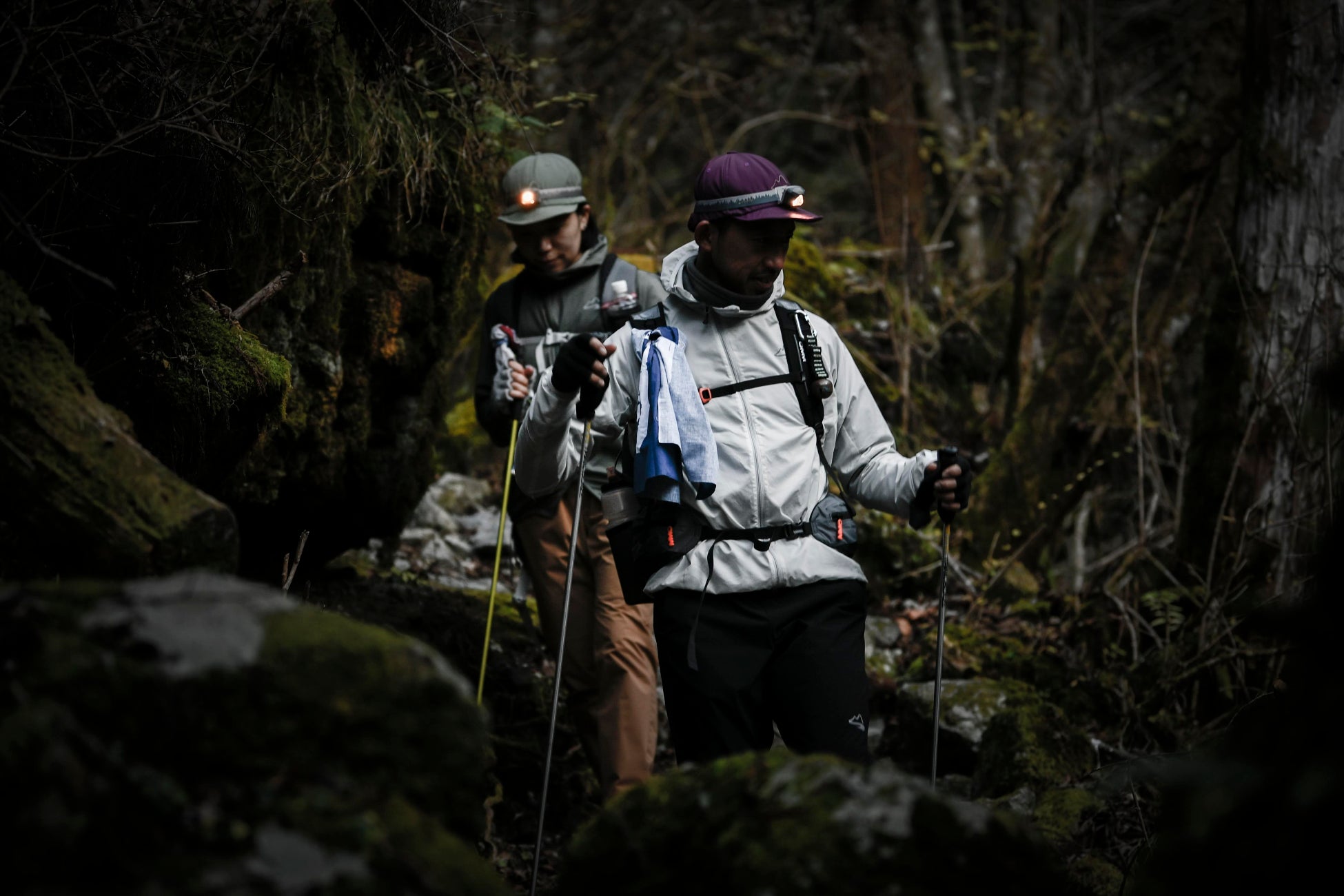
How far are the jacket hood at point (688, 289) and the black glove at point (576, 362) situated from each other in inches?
17.6

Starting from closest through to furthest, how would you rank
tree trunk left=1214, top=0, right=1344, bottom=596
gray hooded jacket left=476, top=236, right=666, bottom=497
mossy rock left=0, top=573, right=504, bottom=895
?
mossy rock left=0, top=573, right=504, bottom=895 → gray hooded jacket left=476, top=236, right=666, bottom=497 → tree trunk left=1214, top=0, right=1344, bottom=596

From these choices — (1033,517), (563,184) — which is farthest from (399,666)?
(1033,517)

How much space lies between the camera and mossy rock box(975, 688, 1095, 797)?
580cm

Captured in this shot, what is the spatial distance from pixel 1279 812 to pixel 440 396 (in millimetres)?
5727

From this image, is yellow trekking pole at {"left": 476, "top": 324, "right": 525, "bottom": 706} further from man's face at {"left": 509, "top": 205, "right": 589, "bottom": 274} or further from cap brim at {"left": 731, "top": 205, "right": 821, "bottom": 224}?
cap brim at {"left": 731, "top": 205, "right": 821, "bottom": 224}

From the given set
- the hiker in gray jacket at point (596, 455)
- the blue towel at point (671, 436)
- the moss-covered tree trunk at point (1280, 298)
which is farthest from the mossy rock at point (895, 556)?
the blue towel at point (671, 436)

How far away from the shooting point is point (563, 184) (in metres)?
5.73

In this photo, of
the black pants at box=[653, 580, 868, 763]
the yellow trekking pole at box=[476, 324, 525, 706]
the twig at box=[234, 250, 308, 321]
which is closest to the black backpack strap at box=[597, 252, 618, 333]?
the yellow trekking pole at box=[476, 324, 525, 706]

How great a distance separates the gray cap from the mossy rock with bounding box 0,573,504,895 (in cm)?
370

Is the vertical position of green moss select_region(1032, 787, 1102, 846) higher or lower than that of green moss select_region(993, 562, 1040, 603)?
higher

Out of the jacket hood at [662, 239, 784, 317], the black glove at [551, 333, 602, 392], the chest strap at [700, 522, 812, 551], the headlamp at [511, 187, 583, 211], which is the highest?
the headlamp at [511, 187, 583, 211]

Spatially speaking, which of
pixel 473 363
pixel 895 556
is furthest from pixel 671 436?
pixel 473 363

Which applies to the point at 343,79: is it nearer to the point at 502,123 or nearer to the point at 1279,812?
the point at 502,123

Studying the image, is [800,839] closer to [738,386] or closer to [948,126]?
[738,386]
